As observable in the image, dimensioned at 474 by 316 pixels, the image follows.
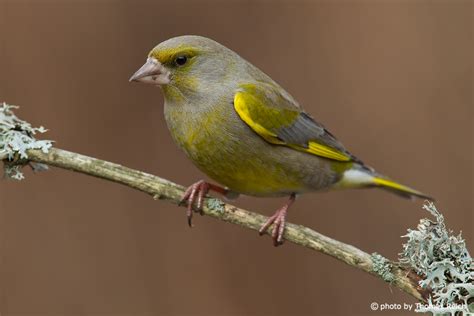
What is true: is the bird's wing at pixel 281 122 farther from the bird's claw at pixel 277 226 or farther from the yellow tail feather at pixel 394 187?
the bird's claw at pixel 277 226

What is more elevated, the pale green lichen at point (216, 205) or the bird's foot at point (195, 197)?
the bird's foot at point (195, 197)

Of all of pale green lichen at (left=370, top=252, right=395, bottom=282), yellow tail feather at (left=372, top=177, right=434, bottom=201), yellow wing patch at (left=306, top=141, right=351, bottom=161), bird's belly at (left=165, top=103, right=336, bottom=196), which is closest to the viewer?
pale green lichen at (left=370, top=252, right=395, bottom=282)

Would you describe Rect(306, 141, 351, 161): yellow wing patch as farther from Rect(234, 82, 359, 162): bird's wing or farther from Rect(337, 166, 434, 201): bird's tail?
Rect(337, 166, 434, 201): bird's tail

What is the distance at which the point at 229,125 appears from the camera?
444 centimetres

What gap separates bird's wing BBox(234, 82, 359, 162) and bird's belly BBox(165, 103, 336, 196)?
0.22ft

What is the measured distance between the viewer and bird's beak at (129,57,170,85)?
4.43m

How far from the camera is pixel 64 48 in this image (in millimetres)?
6688

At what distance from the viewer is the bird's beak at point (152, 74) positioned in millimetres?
4426

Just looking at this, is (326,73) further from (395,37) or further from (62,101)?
(62,101)

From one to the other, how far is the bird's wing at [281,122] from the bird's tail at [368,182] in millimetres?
124

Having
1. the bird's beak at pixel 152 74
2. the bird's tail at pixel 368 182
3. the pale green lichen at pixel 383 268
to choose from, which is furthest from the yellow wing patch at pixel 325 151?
the pale green lichen at pixel 383 268

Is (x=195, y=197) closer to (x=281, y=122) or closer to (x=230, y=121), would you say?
(x=230, y=121)

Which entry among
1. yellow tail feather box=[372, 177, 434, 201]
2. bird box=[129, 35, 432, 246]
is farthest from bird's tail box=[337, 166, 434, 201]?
bird box=[129, 35, 432, 246]

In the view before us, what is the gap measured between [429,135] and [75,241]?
3.25 m
